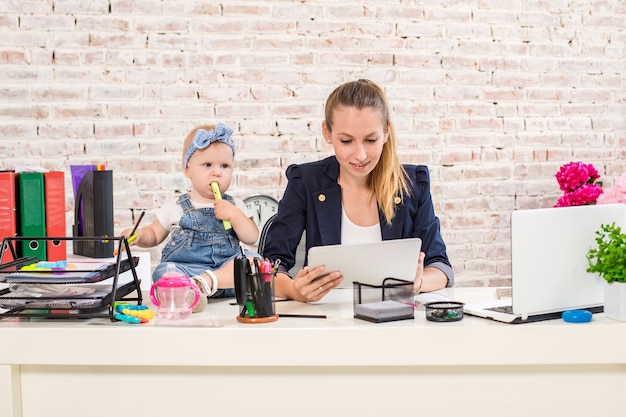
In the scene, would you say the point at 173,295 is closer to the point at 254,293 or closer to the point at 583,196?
the point at 254,293

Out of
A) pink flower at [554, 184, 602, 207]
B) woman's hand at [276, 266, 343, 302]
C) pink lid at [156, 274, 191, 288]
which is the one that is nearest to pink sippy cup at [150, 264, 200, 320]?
pink lid at [156, 274, 191, 288]

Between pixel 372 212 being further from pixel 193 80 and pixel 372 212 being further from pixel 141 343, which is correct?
pixel 193 80

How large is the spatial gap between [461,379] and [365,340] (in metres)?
0.22

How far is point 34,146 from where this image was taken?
3.57 m

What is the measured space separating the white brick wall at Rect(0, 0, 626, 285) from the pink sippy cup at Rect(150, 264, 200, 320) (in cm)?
202

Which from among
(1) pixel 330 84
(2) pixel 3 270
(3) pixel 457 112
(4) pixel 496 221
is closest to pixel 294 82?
(1) pixel 330 84

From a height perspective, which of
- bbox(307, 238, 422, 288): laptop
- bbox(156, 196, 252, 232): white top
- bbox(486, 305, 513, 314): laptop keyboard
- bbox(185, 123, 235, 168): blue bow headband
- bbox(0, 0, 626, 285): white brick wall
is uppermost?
bbox(0, 0, 626, 285): white brick wall

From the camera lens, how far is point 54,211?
8.94ft

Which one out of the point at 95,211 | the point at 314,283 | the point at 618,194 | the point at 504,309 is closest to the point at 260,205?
the point at 95,211

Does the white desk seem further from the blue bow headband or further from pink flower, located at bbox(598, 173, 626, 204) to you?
pink flower, located at bbox(598, 173, 626, 204)

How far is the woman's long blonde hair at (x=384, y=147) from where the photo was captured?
7.25ft

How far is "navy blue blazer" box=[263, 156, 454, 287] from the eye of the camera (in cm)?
232

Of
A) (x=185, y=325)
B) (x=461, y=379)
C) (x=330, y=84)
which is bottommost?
(x=461, y=379)

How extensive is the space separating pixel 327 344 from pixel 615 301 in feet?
2.08
